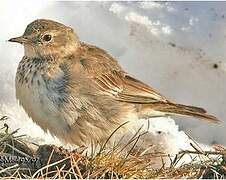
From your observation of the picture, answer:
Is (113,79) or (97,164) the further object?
(113,79)

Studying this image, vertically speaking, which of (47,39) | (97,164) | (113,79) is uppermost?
(47,39)

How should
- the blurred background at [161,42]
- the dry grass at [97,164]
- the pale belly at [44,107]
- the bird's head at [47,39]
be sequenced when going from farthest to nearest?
1. the blurred background at [161,42]
2. the bird's head at [47,39]
3. the pale belly at [44,107]
4. the dry grass at [97,164]

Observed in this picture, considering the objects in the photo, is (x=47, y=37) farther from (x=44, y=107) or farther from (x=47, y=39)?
(x=44, y=107)

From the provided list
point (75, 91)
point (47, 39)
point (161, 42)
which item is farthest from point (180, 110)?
point (47, 39)

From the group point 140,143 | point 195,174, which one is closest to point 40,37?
point 140,143

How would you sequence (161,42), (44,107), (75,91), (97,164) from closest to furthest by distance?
(97,164) → (44,107) → (75,91) → (161,42)

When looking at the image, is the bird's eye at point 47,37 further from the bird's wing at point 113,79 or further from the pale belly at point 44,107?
the pale belly at point 44,107

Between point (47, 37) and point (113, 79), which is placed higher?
point (47, 37)

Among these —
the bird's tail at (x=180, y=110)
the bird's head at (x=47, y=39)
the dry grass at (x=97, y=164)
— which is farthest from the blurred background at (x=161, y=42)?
the dry grass at (x=97, y=164)

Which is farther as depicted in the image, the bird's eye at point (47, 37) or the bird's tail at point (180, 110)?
the bird's tail at point (180, 110)
